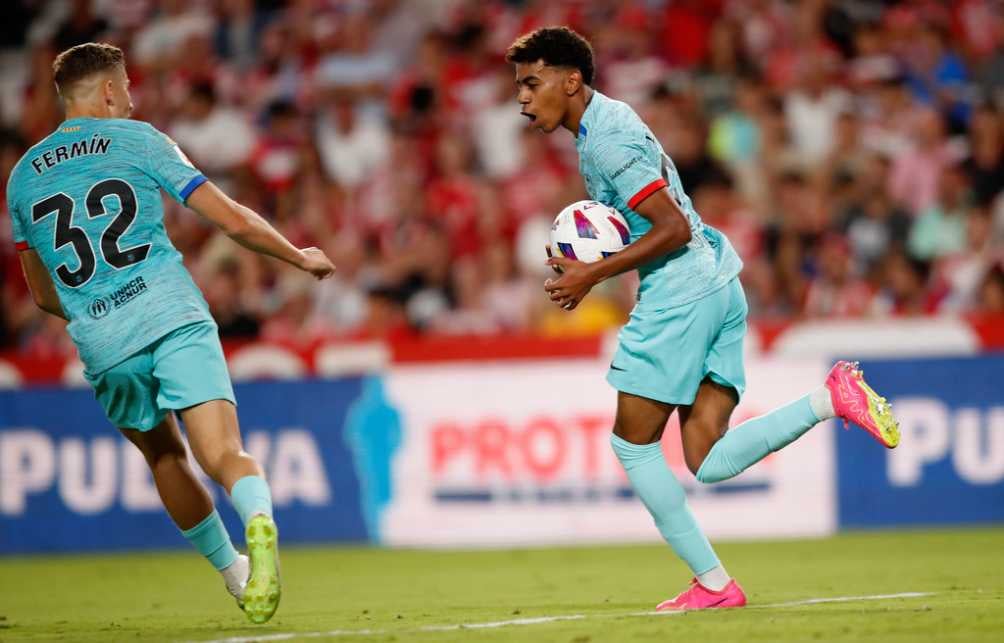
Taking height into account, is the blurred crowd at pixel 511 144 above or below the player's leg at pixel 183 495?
above

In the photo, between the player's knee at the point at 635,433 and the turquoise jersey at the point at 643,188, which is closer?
the turquoise jersey at the point at 643,188

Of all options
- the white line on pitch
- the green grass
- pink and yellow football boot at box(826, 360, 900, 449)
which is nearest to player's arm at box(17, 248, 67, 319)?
the green grass

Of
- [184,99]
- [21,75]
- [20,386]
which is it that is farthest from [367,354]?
[21,75]

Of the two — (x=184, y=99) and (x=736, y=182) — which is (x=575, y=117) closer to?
(x=736, y=182)

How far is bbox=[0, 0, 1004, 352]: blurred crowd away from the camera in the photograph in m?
12.2

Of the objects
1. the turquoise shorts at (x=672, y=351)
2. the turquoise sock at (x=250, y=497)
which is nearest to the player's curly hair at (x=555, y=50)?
the turquoise shorts at (x=672, y=351)

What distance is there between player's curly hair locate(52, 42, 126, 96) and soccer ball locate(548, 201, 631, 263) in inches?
73.4

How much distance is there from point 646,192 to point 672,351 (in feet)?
2.10

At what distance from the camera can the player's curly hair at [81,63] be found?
6.02 m

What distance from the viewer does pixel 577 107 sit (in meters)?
6.28

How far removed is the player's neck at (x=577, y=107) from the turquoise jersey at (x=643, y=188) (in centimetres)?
2

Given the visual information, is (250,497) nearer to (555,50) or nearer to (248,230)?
(248,230)

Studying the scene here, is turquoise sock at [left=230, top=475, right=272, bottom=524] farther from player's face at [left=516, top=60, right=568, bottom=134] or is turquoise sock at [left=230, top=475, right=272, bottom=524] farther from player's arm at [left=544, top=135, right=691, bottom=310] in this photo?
player's face at [left=516, top=60, right=568, bottom=134]

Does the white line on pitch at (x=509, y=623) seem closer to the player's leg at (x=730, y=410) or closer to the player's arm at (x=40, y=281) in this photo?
the player's leg at (x=730, y=410)
